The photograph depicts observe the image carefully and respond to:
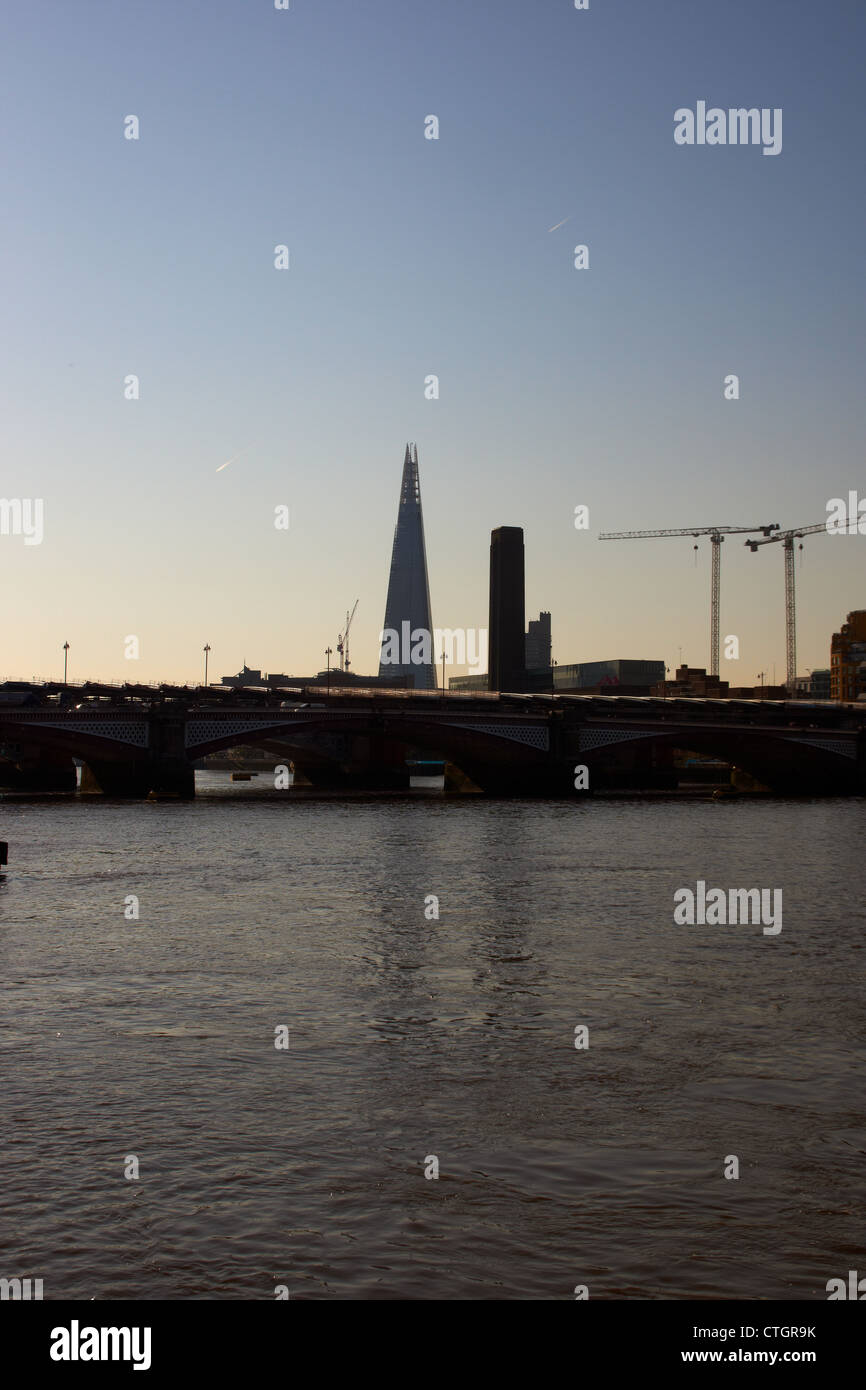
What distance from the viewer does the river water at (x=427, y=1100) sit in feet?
43.7

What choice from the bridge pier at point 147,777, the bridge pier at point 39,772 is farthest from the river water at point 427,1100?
the bridge pier at point 39,772

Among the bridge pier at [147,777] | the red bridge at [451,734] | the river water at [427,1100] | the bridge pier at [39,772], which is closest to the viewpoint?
the river water at [427,1100]

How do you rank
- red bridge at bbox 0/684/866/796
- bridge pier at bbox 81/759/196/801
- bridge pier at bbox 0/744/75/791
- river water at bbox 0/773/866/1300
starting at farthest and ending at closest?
bridge pier at bbox 0/744/75/791 → bridge pier at bbox 81/759/196/801 → red bridge at bbox 0/684/866/796 → river water at bbox 0/773/866/1300

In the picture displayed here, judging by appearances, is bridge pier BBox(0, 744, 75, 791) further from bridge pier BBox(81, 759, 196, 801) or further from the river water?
the river water

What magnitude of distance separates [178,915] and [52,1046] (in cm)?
1958

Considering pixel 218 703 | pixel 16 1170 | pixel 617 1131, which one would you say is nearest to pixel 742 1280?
pixel 617 1131

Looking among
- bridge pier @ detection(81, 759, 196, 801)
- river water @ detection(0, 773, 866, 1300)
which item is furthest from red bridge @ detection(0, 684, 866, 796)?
river water @ detection(0, 773, 866, 1300)

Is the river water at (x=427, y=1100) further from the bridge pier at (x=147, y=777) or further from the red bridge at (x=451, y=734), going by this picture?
the bridge pier at (x=147, y=777)

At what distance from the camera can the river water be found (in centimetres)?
1332

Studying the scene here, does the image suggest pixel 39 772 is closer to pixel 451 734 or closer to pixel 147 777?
pixel 147 777

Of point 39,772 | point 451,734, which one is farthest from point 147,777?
point 39,772

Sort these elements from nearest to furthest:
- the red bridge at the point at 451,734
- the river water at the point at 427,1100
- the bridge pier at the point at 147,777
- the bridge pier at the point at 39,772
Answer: the river water at the point at 427,1100 < the red bridge at the point at 451,734 < the bridge pier at the point at 147,777 < the bridge pier at the point at 39,772

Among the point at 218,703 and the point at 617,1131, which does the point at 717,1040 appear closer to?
the point at 617,1131
